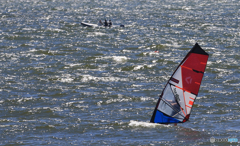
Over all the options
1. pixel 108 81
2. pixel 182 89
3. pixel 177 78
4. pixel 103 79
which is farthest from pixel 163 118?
pixel 103 79

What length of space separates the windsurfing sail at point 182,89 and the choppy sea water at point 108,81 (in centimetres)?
80

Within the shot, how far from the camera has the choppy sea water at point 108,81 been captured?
22109 millimetres

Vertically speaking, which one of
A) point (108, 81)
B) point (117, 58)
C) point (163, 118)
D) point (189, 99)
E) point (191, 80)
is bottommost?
point (108, 81)

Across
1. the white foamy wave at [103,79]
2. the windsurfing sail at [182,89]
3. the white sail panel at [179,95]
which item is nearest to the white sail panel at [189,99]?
the windsurfing sail at [182,89]

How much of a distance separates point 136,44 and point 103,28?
44.6 feet

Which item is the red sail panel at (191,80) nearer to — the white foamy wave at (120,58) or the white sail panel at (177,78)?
the white sail panel at (177,78)

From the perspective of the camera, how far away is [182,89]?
21.2 metres

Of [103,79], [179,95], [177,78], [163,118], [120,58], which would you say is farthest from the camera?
[120,58]

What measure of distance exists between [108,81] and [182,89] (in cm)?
1202

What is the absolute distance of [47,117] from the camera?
2500 centimetres

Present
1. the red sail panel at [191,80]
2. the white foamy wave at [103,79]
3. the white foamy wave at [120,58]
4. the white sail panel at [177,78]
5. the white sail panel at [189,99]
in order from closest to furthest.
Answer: the red sail panel at [191,80] → the white sail panel at [177,78] → the white sail panel at [189,99] → the white foamy wave at [103,79] → the white foamy wave at [120,58]

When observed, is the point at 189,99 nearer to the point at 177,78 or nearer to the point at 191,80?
the point at 191,80

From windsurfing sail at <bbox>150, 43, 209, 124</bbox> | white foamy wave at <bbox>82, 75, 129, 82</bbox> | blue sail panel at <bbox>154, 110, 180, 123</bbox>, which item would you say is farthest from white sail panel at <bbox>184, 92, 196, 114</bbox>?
white foamy wave at <bbox>82, 75, 129, 82</bbox>

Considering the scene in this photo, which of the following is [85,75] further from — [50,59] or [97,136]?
[97,136]
